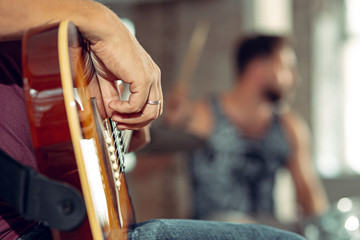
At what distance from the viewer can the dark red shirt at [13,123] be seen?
525mm

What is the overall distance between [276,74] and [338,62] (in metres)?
2.04

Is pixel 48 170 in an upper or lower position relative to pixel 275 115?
upper

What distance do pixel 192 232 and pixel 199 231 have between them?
1 centimetres

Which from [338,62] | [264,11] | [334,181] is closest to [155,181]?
[334,181]

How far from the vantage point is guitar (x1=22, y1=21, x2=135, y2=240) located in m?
0.47

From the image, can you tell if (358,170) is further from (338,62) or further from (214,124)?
(214,124)

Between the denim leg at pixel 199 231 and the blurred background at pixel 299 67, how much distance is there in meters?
2.57

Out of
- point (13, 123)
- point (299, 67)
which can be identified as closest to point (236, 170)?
point (13, 123)

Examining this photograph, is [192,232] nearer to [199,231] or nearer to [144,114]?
[199,231]

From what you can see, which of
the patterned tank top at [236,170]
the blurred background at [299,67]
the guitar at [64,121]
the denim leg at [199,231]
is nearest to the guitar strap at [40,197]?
the guitar at [64,121]

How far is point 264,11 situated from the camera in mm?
3193

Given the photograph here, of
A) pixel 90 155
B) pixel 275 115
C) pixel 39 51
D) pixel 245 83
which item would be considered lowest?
pixel 275 115

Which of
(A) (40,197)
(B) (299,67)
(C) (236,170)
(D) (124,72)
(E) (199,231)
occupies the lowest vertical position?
(C) (236,170)

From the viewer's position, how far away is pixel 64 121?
47cm
